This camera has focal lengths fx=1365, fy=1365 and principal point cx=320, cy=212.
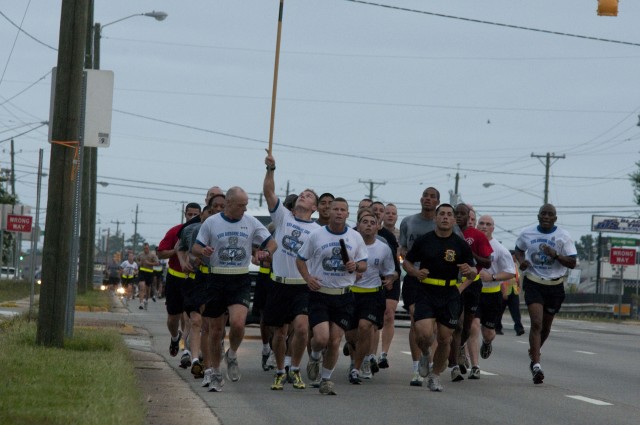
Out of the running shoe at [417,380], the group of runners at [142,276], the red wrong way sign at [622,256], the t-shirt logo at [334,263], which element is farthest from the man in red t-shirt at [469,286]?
the red wrong way sign at [622,256]

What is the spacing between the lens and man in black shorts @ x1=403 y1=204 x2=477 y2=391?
13742 millimetres

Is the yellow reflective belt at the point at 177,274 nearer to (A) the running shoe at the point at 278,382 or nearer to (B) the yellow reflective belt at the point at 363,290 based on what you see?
(B) the yellow reflective belt at the point at 363,290

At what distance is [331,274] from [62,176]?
3.74m

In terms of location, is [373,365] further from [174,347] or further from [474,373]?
[174,347]

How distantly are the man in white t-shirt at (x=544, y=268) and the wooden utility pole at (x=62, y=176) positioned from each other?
16.9 feet

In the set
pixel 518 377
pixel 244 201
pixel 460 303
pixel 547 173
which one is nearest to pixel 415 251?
pixel 460 303

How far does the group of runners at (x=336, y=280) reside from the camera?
13.2 meters

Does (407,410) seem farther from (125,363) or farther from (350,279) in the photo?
(125,363)

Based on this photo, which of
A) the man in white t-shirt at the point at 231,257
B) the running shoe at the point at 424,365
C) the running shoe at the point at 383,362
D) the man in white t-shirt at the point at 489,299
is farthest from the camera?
the running shoe at the point at 383,362

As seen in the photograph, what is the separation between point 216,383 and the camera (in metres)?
12.9

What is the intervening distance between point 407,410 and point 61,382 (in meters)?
2.94

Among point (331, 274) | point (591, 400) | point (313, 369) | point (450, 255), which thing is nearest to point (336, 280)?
point (331, 274)

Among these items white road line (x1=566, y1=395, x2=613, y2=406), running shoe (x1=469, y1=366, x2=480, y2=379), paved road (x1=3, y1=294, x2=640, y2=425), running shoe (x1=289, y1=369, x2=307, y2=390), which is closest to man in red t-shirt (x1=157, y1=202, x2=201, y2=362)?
paved road (x1=3, y1=294, x2=640, y2=425)

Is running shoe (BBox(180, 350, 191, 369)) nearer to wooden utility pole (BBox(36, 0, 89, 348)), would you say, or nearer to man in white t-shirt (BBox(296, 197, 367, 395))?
wooden utility pole (BBox(36, 0, 89, 348))
